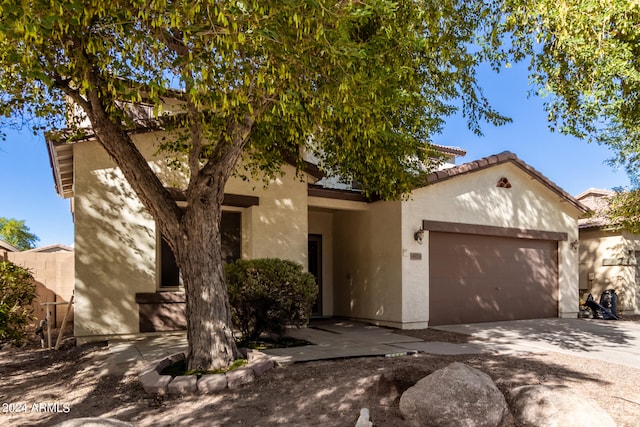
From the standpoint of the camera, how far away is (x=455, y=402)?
455 cm

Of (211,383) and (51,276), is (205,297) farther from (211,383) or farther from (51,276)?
(51,276)

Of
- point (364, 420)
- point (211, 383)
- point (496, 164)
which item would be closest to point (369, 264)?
point (496, 164)

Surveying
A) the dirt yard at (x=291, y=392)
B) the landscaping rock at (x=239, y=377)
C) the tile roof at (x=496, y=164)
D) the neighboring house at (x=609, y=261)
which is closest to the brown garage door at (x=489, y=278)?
the tile roof at (x=496, y=164)

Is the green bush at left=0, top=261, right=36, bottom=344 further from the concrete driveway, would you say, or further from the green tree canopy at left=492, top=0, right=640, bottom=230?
the green tree canopy at left=492, top=0, right=640, bottom=230

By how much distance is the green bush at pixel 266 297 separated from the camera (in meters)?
8.23

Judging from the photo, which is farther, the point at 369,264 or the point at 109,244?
the point at 369,264

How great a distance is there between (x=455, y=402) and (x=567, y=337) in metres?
7.44

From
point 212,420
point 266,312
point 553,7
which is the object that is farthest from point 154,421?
point 553,7

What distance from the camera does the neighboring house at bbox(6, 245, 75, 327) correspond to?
469 inches

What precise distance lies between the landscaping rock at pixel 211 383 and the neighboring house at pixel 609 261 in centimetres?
1404

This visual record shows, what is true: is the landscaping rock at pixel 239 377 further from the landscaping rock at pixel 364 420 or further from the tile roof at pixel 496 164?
the tile roof at pixel 496 164

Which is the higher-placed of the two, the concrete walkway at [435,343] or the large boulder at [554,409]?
the large boulder at [554,409]

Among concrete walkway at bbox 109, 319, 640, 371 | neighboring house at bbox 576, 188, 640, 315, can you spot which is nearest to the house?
concrete walkway at bbox 109, 319, 640, 371

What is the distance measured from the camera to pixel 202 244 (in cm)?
647
